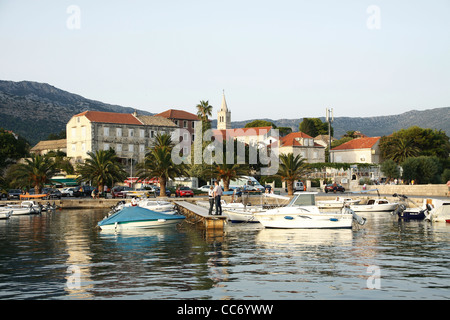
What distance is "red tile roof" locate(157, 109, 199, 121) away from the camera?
126188mm

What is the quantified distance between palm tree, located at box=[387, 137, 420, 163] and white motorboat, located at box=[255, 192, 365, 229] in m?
75.3

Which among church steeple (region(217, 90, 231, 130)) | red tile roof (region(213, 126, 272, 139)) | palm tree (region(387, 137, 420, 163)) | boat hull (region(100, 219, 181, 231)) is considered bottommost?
boat hull (region(100, 219, 181, 231))

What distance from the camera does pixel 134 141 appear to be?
371 ft

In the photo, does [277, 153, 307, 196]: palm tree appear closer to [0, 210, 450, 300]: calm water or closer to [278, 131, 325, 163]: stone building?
[0, 210, 450, 300]: calm water

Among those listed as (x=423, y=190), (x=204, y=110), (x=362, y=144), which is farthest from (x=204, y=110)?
(x=423, y=190)

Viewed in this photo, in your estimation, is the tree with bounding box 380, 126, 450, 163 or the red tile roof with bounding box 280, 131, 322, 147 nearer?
the tree with bounding box 380, 126, 450, 163

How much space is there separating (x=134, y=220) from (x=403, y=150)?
8176cm

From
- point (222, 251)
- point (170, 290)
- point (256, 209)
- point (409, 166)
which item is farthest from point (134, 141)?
point (170, 290)

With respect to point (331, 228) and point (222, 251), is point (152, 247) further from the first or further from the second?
point (331, 228)

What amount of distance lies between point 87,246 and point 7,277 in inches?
348

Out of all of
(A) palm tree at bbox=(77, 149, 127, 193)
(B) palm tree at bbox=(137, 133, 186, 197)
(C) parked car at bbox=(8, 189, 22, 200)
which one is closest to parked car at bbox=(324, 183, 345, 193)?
(B) palm tree at bbox=(137, 133, 186, 197)

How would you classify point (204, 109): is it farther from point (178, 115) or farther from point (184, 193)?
point (184, 193)

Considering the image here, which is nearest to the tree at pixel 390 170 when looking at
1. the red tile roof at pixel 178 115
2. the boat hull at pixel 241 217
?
the red tile roof at pixel 178 115

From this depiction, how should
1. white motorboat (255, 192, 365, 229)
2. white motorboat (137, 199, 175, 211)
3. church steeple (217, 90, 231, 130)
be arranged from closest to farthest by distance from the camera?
white motorboat (255, 192, 365, 229) < white motorboat (137, 199, 175, 211) < church steeple (217, 90, 231, 130)
